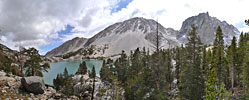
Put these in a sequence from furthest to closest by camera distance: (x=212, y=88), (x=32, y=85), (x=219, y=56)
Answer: (x=219, y=56) < (x=32, y=85) < (x=212, y=88)

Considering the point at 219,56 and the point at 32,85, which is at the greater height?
the point at 219,56

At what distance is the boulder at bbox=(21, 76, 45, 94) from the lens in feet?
45.8

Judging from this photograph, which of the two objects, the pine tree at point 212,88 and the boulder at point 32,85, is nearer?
the pine tree at point 212,88

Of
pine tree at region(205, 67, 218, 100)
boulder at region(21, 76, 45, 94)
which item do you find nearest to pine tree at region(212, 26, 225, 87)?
pine tree at region(205, 67, 218, 100)

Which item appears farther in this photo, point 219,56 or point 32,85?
point 219,56

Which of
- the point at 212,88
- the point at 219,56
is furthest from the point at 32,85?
the point at 219,56

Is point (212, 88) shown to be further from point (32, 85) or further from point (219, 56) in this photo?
point (219, 56)

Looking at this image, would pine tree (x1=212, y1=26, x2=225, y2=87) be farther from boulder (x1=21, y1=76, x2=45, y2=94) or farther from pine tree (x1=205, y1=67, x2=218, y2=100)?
boulder (x1=21, y1=76, x2=45, y2=94)

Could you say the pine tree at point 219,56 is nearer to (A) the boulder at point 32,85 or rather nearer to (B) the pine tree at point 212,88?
(B) the pine tree at point 212,88

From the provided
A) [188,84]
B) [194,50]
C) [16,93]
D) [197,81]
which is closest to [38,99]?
[16,93]

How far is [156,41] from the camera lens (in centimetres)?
1441

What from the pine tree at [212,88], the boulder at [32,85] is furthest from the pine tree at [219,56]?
the boulder at [32,85]

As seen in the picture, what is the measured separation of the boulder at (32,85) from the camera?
13945 millimetres

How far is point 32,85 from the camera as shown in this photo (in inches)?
557
